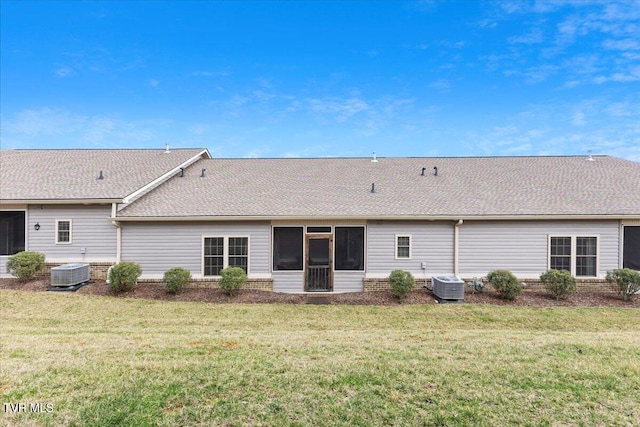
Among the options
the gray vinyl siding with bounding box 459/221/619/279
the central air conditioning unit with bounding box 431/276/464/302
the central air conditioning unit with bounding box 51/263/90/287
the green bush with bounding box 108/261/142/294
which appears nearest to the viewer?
the central air conditioning unit with bounding box 431/276/464/302

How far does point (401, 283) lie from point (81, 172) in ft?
45.3

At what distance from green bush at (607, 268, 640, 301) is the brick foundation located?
0.47 m

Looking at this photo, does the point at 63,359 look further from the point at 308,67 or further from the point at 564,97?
the point at 564,97

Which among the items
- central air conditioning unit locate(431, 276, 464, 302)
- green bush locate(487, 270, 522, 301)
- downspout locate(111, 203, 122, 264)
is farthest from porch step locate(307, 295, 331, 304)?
downspout locate(111, 203, 122, 264)

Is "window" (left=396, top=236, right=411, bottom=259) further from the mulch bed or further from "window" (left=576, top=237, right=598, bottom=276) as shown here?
"window" (left=576, top=237, right=598, bottom=276)

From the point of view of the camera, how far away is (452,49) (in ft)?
68.8

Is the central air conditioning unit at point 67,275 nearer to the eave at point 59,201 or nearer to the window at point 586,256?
the eave at point 59,201

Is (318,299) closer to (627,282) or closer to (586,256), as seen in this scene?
(586,256)

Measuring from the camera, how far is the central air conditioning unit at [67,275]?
32.6 feet

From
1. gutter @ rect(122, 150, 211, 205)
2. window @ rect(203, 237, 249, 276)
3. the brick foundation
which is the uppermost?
gutter @ rect(122, 150, 211, 205)

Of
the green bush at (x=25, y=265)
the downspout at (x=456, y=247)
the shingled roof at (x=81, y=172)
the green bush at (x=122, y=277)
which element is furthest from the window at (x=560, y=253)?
the green bush at (x=25, y=265)

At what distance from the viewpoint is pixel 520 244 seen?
1093 cm

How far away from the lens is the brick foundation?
10664mm

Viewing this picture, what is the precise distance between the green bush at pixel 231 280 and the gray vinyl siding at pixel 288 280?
1247 millimetres
